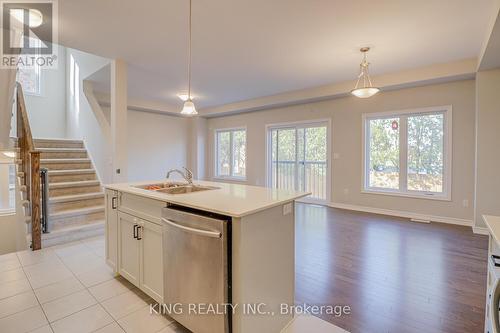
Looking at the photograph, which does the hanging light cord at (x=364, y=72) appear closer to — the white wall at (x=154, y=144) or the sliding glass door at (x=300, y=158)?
the sliding glass door at (x=300, y=158)

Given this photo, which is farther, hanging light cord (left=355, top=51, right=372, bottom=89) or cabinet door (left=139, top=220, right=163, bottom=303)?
hanging light cord (left=355, top=51, right=372, bottom=89)

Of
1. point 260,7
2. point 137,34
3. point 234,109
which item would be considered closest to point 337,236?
point 260,7

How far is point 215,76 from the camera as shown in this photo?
15.3 ft

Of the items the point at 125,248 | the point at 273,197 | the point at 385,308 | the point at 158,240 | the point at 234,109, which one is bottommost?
the point at 385,308

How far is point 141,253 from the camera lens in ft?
6.68

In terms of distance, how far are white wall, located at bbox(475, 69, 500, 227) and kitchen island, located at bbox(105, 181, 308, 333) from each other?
3.62 metres

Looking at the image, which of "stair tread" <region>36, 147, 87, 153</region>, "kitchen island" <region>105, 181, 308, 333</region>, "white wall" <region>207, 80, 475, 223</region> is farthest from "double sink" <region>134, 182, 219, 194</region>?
"white wall" <region>207, 80, 475, 223</region>

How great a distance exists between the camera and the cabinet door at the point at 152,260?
185 centimetres

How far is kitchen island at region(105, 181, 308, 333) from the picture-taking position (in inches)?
54.0

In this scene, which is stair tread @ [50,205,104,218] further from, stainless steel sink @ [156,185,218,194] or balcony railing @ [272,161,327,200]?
balcony railing @ [272,161,327,200]

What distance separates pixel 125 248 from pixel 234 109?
17.4ft

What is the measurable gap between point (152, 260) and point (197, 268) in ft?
2.08

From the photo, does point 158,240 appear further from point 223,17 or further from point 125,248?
point 223,17

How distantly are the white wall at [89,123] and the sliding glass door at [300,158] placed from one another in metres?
3.98
